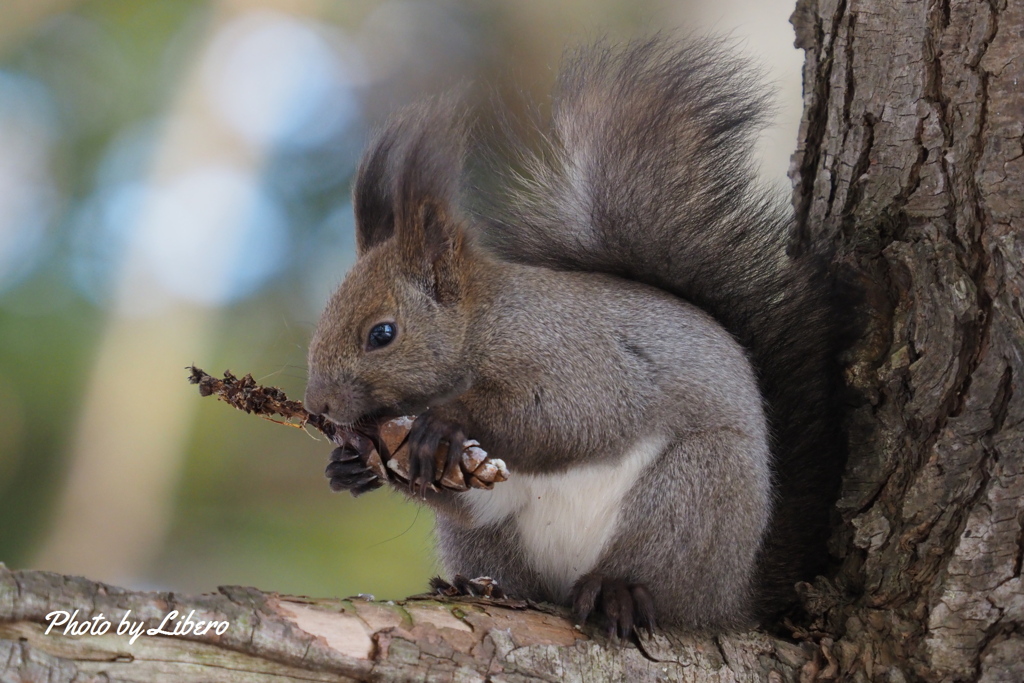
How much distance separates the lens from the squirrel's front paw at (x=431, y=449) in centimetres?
184

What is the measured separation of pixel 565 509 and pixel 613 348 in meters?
0.38

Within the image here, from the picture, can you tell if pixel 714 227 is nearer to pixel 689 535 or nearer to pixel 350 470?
pixel 689 535

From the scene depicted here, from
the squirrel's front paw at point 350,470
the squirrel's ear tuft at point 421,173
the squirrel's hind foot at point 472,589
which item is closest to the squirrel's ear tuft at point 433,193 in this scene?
the squirrel's ear tuft at point 421,173

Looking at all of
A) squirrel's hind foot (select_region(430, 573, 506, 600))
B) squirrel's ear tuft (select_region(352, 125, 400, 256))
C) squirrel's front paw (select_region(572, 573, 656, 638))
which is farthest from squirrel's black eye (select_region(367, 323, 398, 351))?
squirrel's front paw (select_region(572, 573, 656, 638))

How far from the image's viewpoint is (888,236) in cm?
201

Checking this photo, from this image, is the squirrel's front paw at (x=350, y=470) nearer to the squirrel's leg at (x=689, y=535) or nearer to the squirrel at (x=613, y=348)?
the squirrel at (x=613, y=348)

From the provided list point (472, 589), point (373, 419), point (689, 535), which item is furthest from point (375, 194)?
point (689, 535)

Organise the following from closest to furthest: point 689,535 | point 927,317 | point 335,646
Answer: point 335,646 < point 927,317 < point 689,535

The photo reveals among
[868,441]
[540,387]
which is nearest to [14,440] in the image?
[540,387]

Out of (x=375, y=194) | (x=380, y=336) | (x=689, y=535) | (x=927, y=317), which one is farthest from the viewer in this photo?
A: (x=375, y=194)

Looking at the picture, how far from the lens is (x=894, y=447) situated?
1899 millimetres

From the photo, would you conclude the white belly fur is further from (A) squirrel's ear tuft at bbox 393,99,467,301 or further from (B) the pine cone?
(A) squirrel's ear tuft at bbox 393,99,467,301

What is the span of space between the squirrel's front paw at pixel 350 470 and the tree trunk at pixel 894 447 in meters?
0.41

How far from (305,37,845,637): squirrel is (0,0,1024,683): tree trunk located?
14 cm
